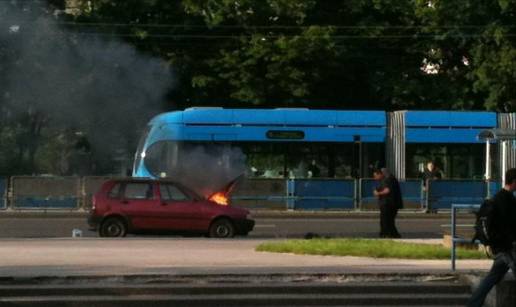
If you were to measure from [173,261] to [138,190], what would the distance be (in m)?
7.93

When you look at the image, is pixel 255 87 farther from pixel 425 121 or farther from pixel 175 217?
pixel 175 217

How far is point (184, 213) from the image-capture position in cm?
2495

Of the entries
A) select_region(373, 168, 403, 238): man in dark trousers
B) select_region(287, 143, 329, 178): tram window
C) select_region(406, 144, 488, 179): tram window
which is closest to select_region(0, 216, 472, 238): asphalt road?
select_region(373, 168, 403, 238): man in dark trousers

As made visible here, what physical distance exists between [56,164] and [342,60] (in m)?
13.4

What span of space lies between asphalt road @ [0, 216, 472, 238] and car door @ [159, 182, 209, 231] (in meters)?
1.91

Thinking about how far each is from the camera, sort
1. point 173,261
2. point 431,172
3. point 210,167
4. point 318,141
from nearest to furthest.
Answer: point 173,261 < point 210,167 < point 318,141 < point 431,172

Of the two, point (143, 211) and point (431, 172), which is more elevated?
point (431, 172)

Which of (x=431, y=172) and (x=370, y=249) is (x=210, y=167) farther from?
(x=370, y=249)

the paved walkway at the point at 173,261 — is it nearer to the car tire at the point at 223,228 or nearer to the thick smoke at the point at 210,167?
the car tire at the point at 223,228

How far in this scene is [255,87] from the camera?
147 feet

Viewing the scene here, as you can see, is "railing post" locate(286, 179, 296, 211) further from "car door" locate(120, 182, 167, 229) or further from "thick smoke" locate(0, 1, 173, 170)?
"car door" locate(120, 182, 167, 229)

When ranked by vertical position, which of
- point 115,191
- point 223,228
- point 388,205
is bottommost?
point 223,228

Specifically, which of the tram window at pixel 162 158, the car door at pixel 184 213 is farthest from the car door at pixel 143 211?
the tram window at pixel 162 158

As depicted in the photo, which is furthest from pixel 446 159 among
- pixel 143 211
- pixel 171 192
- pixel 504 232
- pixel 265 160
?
pixel 504 232
